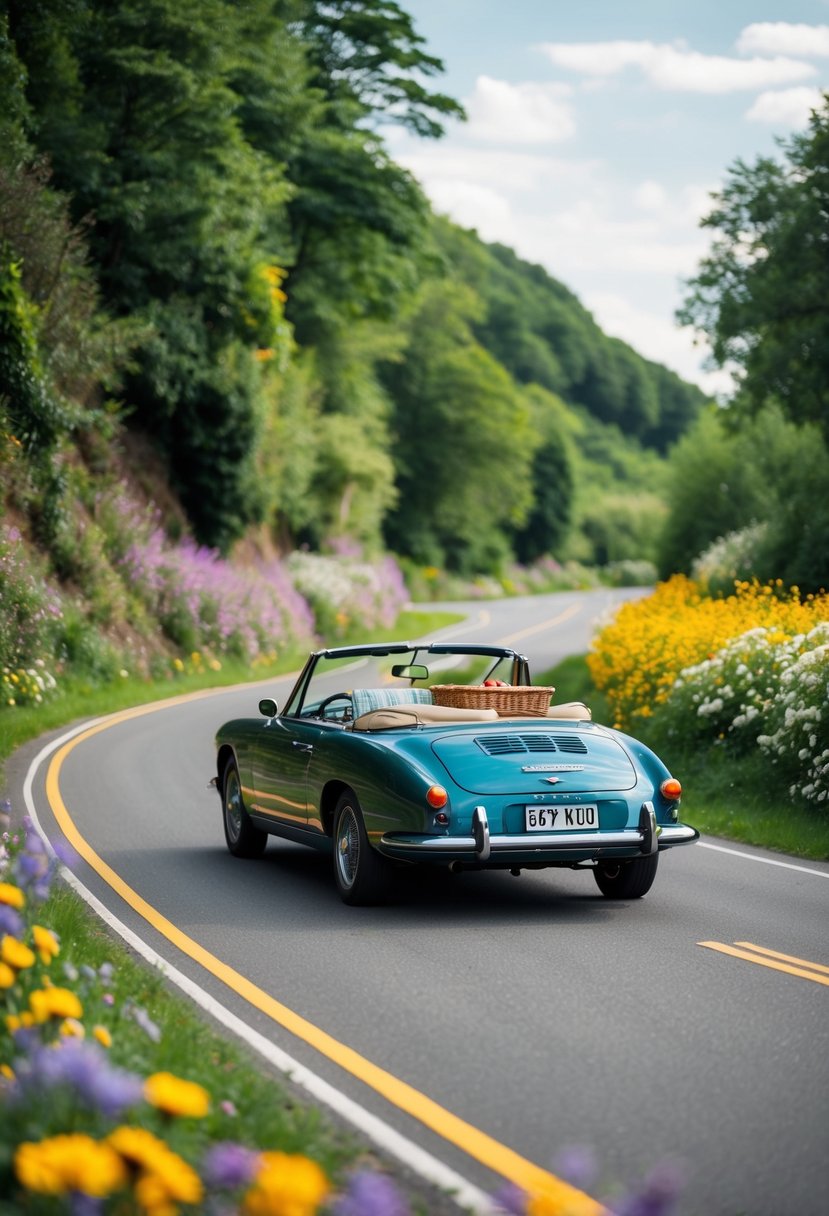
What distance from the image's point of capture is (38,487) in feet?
81.7

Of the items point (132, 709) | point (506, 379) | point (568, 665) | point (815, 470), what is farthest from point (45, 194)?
point (506, 379)

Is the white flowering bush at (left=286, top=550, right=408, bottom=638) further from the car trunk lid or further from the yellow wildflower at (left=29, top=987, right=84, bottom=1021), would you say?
the yellow wildflower at (left=29, top=987, right=84, bottom=1021)

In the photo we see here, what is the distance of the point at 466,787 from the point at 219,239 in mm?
24168

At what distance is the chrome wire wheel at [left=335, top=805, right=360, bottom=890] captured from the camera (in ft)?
29.0

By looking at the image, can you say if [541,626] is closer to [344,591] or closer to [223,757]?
[344,591]

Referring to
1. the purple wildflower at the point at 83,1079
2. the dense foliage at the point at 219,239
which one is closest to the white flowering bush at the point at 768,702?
the purple wildflower at the point at 83,1079

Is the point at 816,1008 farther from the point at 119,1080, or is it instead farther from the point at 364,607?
the point at 364,607

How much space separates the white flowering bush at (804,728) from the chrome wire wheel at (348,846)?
531 centimetres

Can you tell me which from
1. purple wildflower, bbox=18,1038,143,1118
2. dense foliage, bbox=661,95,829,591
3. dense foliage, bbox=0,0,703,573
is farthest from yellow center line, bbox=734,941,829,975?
dense foliage, bbox=661,95,829,591

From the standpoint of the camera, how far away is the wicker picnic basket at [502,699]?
971cm

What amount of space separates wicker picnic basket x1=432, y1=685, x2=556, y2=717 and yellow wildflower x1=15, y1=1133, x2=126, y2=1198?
6.69m

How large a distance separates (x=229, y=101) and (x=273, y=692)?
37.5 feet

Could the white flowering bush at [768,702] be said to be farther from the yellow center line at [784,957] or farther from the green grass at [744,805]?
the yellow center line at [784,957]

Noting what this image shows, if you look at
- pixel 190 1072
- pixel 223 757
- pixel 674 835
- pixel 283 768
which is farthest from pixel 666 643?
pixel 190 1072
